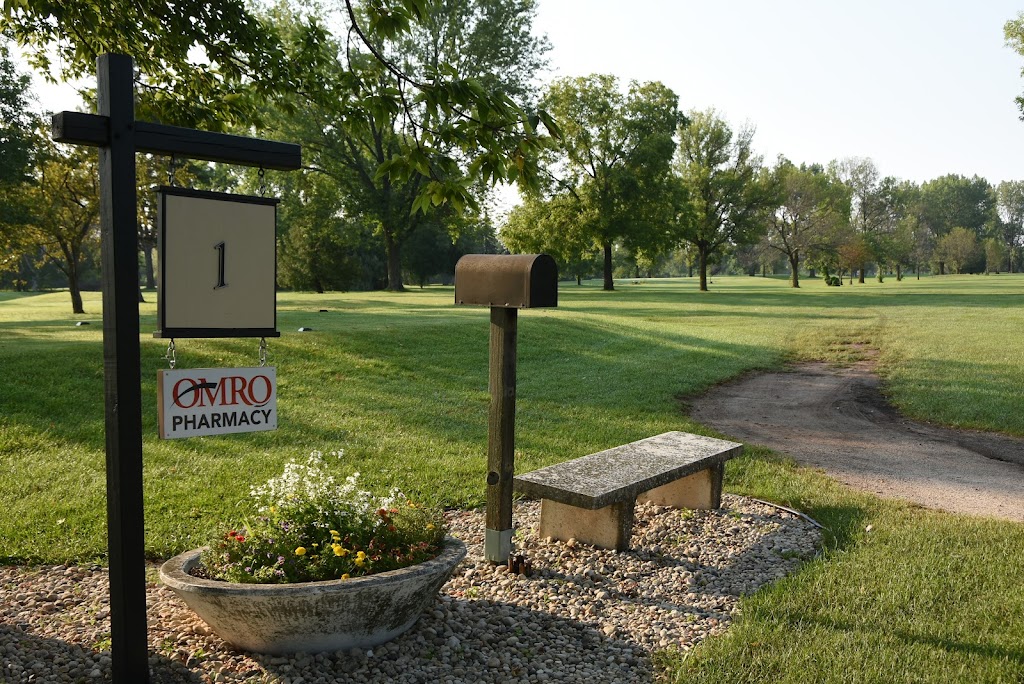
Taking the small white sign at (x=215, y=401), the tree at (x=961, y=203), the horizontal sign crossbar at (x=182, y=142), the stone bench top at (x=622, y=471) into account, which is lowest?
the stone bench top at (x=622, y=471)

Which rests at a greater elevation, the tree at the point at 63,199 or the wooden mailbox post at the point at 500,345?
the tree at the point at 63,199

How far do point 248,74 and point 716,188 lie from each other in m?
46.6

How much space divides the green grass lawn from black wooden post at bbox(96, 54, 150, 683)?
2.29 metres

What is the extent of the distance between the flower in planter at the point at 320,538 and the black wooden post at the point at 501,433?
82 cm

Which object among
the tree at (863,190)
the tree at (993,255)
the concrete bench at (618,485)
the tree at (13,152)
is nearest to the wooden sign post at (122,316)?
the concrete bench at (618,485)

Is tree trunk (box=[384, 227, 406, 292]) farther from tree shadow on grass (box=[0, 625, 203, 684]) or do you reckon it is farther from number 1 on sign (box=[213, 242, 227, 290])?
number 1 on sign (box=[213, 242, 227, 290])

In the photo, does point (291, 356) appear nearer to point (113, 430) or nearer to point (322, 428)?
point (322, 428)

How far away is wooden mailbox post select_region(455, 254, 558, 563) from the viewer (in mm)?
4793

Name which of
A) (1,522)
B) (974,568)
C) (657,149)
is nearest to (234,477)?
(1,522)

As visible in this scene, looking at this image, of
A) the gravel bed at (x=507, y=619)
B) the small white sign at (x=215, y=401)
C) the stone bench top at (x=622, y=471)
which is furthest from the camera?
the stone bench top at (x=622, y=471)

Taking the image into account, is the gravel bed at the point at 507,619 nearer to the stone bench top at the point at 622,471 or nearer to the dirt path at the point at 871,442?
the stone bench top at the point at 622,471

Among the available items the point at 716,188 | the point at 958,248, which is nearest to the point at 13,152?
the point at 716,188

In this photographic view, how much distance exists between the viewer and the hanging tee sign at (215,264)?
3.36 metres

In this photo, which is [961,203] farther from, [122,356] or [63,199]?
[122,356]
